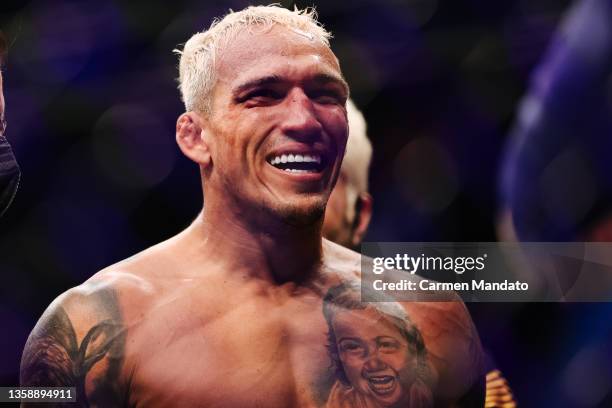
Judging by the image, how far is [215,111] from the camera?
1480 mm

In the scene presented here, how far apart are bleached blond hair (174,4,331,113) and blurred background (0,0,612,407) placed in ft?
0.18

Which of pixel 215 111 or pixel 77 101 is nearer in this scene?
pixel 215 111

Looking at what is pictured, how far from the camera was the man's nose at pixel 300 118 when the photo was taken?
144 cm

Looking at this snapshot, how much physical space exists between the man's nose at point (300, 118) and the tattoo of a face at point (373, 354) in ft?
1.02

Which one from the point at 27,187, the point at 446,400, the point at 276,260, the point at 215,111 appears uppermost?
the point at 215,111

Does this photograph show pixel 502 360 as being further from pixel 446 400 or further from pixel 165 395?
pixel 165 395

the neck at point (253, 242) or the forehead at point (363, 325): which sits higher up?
the neck at point (253, 242)

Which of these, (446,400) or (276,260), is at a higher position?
(276,260)

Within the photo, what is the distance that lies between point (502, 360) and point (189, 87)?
82 cm

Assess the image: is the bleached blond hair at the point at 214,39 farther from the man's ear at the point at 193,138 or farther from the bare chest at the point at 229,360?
the bare chest at the point at 229,360

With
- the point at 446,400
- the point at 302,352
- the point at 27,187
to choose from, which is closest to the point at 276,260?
the point at 302,352

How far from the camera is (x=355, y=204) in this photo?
1.68 metres

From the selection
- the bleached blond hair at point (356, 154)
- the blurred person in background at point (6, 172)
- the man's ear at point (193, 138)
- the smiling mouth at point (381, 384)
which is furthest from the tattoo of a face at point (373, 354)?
the blurred person in background at point (6, 172)

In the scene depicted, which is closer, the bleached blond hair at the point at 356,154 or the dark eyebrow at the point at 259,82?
the dark eyebrow at the point at 259,82
